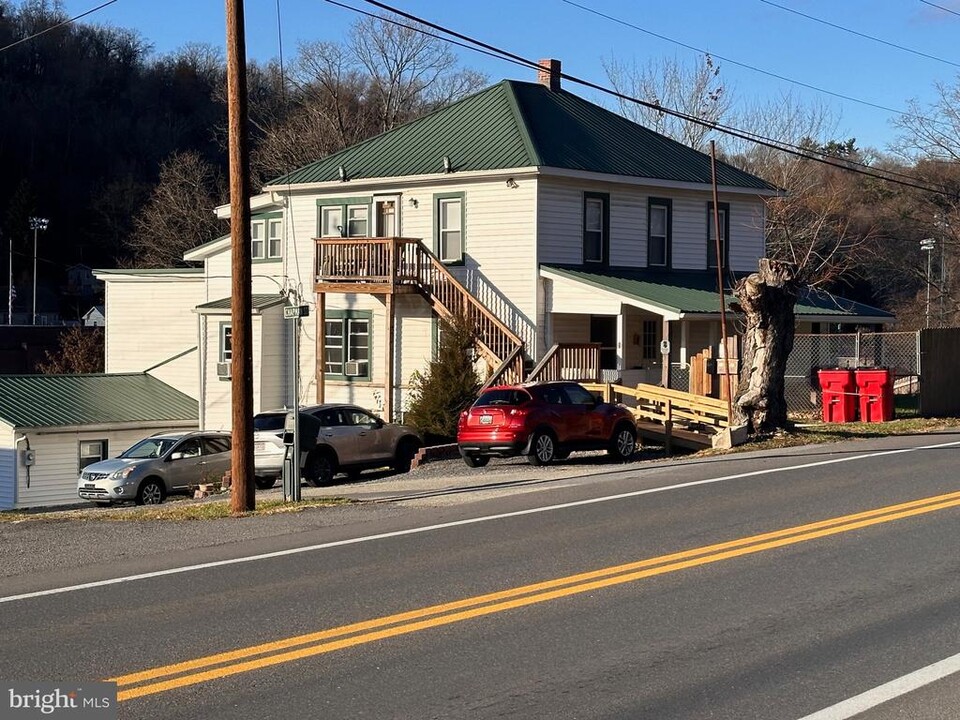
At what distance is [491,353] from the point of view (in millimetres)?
30594

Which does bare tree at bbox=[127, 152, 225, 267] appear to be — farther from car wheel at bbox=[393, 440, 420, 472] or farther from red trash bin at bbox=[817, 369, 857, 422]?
red trash bin at bbox=[817, 369, 857, 422]

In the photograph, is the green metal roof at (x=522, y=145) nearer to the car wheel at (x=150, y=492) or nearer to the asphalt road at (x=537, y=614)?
the car wheel at (x=150, y=492)

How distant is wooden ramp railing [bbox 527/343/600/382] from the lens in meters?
29.5

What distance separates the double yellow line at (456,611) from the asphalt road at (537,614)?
0.03m

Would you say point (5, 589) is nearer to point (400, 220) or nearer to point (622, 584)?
point (622, 584)

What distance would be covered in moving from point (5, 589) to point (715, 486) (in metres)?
9.59

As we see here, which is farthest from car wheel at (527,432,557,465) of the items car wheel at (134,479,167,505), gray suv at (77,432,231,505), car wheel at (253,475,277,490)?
car wheel at (134,479,167,505)

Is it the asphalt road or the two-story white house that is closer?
the asphalt road

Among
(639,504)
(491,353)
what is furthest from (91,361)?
(639,504)

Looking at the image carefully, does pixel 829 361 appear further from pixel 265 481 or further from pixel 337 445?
pixel 265 481

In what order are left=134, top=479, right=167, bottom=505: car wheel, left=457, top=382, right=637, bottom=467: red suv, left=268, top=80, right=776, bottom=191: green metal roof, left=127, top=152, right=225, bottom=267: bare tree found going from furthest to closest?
left=127, top=152, right=225, bottom=267: bare tree, left=268, top=80, right=776, bottom=191: green metal roof, left=134, top=479, right=167, bottom=505: car wheel, left=457, top=382, right=637, bottom=467: red suv

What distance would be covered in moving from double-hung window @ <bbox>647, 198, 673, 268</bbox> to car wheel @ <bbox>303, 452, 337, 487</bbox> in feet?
43.1

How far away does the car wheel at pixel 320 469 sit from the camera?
2542 cm

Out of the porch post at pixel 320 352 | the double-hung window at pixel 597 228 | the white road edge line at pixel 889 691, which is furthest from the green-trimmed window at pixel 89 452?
the white road edge line at pixel 889 691
